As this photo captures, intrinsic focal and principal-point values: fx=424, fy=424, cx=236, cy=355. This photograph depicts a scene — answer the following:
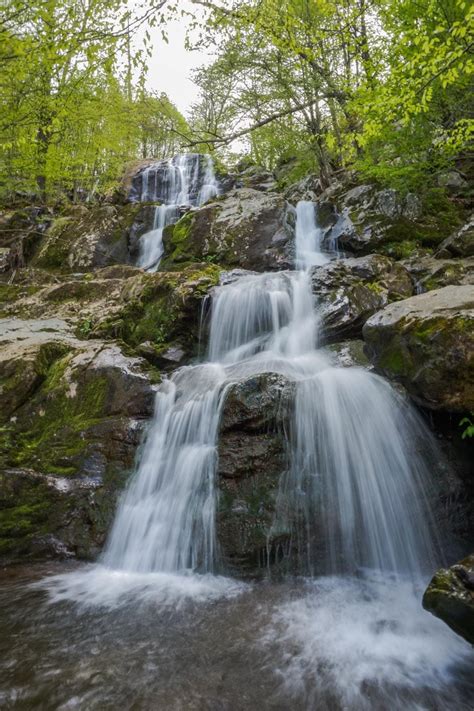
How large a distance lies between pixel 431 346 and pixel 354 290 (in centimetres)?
301

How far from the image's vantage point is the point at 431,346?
4016mm

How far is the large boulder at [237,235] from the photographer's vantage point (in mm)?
9383

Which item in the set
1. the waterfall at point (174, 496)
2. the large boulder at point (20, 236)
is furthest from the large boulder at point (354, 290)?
the large boulder at point (20, 236)

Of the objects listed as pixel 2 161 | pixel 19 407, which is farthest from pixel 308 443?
pixel 2 161

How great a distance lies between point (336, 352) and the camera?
249 inches

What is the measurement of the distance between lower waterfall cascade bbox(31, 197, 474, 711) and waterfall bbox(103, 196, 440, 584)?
12 mm

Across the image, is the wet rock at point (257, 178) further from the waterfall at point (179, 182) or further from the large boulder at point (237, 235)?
the large boulder at point (237, 235)

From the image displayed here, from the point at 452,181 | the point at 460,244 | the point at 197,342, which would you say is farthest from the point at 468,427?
the point at 452,181

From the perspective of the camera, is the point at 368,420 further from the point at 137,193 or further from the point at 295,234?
the point at 137,193

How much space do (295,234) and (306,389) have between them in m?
6.22

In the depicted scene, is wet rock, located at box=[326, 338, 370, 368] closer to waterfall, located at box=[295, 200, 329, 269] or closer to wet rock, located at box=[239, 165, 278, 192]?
waterfall, located at box=[295, 200, 329, 269]

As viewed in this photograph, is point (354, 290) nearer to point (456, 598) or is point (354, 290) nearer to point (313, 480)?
point (313, 480)

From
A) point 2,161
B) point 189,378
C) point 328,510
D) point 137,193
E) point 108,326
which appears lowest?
point 328,510

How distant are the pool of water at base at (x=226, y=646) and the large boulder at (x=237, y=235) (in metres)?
6.81
